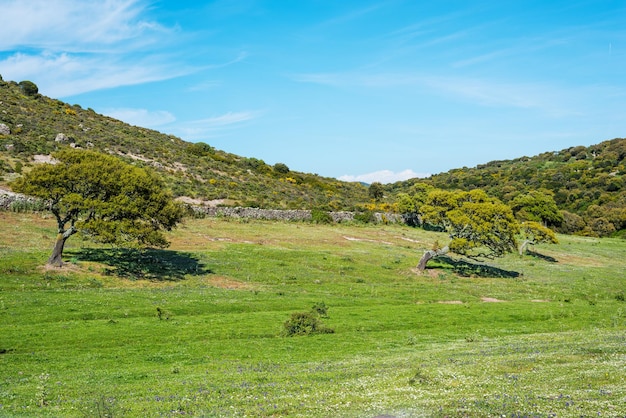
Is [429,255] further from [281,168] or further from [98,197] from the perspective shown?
[281,168]

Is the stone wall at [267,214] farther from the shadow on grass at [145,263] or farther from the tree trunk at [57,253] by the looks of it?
the tree trunk at [57,253]

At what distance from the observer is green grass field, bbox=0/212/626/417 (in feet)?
47.5

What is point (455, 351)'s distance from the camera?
2273cm

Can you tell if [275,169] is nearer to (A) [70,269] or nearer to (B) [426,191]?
(B) [426,191]

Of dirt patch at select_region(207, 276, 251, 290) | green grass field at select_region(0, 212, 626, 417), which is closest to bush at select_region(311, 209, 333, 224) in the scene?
green grass field at select_region(0, 212, 626, 417)

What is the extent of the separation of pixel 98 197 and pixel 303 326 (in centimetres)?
2564

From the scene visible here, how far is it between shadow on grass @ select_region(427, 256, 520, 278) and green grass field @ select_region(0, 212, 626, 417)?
1.81 feet

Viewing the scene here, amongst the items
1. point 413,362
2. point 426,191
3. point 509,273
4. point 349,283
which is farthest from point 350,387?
point 426,191

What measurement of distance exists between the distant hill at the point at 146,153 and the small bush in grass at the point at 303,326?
199 feet

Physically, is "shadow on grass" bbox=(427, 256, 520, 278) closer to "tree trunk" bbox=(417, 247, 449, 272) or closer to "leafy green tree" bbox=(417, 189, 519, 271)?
"leafy green tree" bbox=(417, 189, 519, 271)

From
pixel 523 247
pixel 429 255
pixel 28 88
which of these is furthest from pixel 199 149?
pixel 429 255

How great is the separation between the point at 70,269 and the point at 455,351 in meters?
33.8

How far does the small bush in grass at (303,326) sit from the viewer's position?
93.5 feet

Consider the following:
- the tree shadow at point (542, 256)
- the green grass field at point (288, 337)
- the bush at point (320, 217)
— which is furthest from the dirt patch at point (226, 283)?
the tree shadow at point (542, 256)
